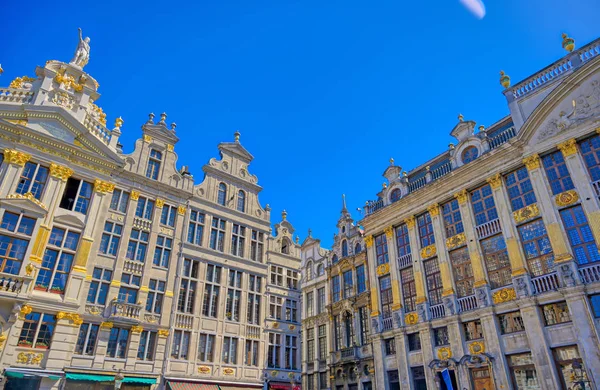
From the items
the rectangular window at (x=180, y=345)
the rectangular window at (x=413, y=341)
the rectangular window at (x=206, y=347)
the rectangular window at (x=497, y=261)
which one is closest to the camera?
the rectangular window at (x=497, y=261)

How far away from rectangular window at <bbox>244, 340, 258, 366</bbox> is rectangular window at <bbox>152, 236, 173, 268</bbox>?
26.3 feet

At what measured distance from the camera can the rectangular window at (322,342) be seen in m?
34.2

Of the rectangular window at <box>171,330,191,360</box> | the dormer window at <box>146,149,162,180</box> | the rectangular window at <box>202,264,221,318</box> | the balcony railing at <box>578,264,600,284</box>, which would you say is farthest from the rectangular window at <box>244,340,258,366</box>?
the balcony railing at <box>578,264,600,284</box>

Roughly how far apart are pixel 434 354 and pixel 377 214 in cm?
1130

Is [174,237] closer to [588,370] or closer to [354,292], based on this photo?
[354,292]

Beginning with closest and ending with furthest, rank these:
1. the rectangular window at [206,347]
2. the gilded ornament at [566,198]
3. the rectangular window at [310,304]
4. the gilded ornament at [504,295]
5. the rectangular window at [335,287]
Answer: the gilded ornament at [566,198]
the gilded ornament at [504,295]
the rectangular window at [206,347]
the rectangular window at [335,287]
the rectangular window at [310,304]

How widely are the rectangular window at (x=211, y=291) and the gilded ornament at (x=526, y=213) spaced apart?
19.5m

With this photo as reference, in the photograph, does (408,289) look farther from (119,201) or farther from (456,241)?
(119,201)

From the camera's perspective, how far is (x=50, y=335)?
20656 mm

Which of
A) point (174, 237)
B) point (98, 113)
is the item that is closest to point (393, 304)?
point (174, 237)

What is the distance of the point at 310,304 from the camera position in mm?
37594

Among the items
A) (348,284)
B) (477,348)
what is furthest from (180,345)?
(477,348)

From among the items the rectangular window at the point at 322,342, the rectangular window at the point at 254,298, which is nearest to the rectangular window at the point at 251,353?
the rectangular window at the point at 254,298

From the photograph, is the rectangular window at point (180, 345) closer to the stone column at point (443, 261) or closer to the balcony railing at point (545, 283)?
the stone column at point (443, 261)
